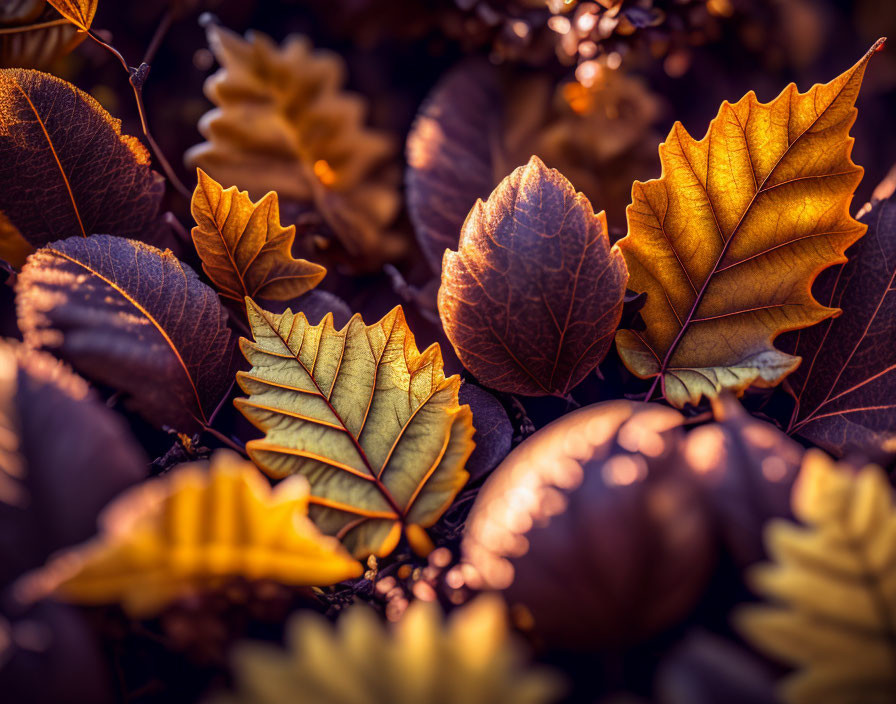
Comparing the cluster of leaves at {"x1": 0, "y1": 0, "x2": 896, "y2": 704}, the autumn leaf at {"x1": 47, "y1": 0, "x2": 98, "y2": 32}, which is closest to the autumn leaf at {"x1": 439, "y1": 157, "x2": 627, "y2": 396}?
the cluster of leaves at {"x1": 0, "y1": 0, "x2": 896, "y2": 704}

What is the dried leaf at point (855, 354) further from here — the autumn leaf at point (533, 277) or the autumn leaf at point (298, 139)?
the autumn leaf at point (298, 139)

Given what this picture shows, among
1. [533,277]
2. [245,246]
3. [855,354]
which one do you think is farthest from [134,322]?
[855,354]

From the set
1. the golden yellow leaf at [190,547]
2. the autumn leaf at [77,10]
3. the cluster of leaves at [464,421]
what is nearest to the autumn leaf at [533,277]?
the cluster of leaves at [464,421]

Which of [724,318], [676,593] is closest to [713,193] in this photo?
[724,318]

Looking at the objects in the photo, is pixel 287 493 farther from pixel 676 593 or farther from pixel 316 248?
pixel 316 248

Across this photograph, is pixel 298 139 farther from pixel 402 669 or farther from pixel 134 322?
pixel 402 669

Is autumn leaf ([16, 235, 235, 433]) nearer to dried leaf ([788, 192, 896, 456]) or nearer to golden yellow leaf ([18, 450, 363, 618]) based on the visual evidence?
golden yellow leaf ([18, 450, 363, 618])

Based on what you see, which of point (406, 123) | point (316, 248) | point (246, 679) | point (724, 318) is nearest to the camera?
point (246, 679)
